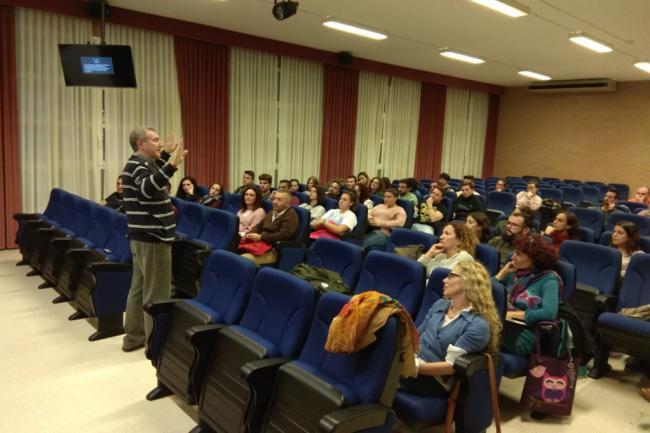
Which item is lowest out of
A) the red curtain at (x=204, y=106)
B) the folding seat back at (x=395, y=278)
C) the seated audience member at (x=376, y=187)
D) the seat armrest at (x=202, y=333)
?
the seat armrest at (x=202, y=333)

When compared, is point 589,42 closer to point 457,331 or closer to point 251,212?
point 251,212

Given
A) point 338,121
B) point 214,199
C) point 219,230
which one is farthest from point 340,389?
point 338,121

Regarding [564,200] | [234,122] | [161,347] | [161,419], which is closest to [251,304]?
[161,347]

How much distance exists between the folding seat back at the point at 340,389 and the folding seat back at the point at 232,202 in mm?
4302

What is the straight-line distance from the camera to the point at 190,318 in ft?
9.34

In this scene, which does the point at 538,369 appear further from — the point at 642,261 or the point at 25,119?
the point at 25,119

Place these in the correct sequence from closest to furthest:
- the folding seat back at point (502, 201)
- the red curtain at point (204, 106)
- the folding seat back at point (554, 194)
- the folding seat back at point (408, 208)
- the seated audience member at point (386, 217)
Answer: the seated audience member at point (386, 217)
the folding seat back at point (408, 208)
the folding seat back at point (502, 201)
the red curtain at point (204, 106)
the folding seat back at point (554, 194)

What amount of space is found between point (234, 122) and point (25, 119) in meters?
3.41

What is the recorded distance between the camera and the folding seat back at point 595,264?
4.00 metres

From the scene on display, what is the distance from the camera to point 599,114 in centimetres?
1330

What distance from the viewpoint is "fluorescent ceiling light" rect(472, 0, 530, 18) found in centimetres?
590

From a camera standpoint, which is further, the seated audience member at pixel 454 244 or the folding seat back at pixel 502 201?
the folding seat back at pixel 502 201

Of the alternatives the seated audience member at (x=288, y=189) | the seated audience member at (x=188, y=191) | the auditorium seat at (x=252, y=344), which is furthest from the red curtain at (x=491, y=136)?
the auditorium seat at (x=252, y=344)

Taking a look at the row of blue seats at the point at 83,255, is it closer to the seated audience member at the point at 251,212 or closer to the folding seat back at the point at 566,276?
the seated audience member at the point at 251,212
